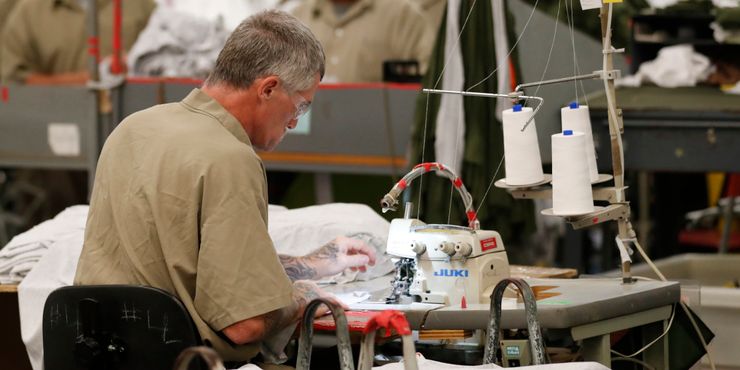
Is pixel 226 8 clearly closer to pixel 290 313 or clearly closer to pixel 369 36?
pixel 369 36

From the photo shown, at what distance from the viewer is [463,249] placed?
2.96 m

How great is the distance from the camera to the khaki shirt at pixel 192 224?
2.50 metres

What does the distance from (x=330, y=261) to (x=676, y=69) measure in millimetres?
2747

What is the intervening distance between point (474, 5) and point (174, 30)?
2367mm

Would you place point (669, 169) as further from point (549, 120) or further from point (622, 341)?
point (622, 341)

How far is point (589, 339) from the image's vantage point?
9.58ft

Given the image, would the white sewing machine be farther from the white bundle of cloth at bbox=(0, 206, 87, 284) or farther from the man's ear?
the white bundle of cloth at bbox=(0, 206, 87, 284)

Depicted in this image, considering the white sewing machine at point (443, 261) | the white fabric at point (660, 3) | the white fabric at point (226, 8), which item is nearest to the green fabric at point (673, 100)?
the white fabric at point (660, 3)

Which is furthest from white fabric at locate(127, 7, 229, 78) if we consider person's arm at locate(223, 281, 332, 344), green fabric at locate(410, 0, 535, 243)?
person's arm at locate(223, 281, 332, 344)

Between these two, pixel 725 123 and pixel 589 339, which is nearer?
pixel 589 339

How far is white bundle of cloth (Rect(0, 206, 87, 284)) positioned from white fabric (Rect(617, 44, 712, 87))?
276 cm

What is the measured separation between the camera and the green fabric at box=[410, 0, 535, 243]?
15.3 feet

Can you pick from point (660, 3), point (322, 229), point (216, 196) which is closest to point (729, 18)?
point (660, 3)

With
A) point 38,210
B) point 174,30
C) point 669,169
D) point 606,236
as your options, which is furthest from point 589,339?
point 38,210
